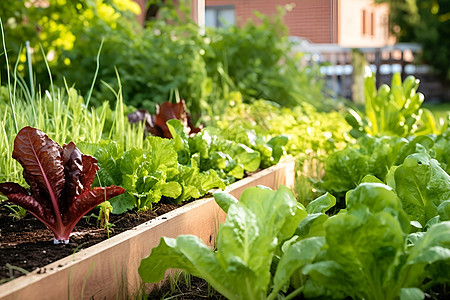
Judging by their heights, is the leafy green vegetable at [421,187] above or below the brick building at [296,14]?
below

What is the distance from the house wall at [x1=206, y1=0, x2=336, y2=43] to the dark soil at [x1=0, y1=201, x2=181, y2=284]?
3326 mm

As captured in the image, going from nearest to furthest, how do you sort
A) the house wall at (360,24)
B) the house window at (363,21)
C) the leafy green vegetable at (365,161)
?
the leafy green vegetable at (365,161)
the house wall at (360,24)
the house window at (363,21)

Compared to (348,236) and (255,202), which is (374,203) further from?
(255,202)

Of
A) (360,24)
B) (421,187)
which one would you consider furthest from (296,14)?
(360,24)

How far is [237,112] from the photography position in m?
3.79

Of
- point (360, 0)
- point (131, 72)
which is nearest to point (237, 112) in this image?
point (131, 72)

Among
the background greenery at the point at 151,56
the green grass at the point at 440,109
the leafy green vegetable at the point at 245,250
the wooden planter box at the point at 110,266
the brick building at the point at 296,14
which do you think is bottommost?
the green grass at the point at 440,109

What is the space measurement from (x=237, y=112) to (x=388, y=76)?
11.5 m

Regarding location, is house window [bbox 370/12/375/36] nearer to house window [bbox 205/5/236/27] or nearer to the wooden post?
house window [bbox 205/5/236/27]

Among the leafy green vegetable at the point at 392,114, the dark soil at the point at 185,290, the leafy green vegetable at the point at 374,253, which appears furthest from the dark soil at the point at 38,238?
the leafy green vegetable at the point at 392,114

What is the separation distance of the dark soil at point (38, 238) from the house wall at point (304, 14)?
3326 mm

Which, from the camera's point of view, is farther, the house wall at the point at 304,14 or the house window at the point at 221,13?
the house window at the point at 221,13

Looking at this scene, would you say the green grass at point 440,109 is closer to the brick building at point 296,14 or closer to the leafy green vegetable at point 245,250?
the brick building at point 296,14

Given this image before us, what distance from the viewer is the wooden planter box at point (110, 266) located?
3.94 ft
